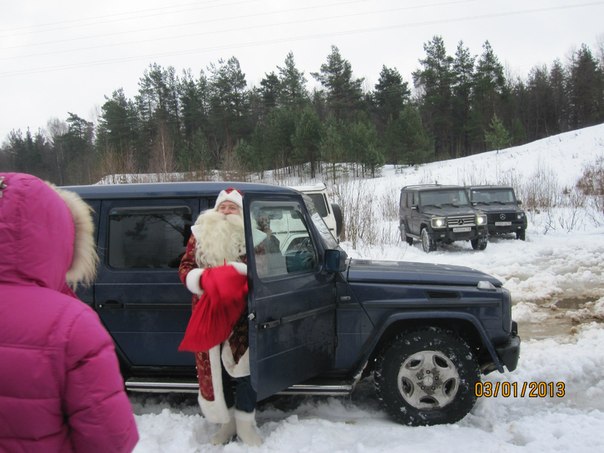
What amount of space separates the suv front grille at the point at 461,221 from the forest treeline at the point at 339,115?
81.8 ft

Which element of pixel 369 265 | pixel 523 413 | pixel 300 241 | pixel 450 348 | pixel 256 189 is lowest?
pixel 523 413

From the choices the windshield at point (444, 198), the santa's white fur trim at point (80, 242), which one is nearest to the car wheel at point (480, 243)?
the windshield at point (444, 198)

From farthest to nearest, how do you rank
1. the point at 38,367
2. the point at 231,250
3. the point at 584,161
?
the point at 584,161 → the point at 231,250 → the point at 38,367

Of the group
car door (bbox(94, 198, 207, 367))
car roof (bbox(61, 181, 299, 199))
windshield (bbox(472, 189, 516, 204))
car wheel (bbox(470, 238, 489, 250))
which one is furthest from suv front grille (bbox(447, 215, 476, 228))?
car door (bbox(94, 198, 207, 367))

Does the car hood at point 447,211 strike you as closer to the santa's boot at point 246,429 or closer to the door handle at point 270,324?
the door handle at point 270,324

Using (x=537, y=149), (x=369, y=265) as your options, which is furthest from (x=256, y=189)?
(x=537, y=149)

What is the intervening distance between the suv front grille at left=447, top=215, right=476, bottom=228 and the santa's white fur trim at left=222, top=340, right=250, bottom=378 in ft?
39.7

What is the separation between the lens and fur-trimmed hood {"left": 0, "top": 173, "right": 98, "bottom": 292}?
129 centimetres

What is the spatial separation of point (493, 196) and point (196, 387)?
15.8 metres

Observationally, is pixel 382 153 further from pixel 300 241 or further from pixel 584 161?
pixel 300 241

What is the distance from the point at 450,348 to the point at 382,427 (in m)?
0.86

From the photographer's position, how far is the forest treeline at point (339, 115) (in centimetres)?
4394

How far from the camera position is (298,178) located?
46.2 m
